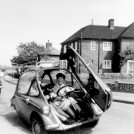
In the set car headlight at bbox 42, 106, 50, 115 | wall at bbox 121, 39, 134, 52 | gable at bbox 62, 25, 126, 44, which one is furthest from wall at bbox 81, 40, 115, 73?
car headlight at bbox 42, 106, 50, 115

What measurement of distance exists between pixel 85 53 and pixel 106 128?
33.6 metres

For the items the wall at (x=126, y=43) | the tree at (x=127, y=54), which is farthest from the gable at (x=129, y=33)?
the tree at (x=127, y=54)

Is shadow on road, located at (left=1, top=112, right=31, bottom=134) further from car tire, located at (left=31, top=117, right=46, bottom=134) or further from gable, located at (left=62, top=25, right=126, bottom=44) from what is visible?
gable, located at (left=62, top=25, right=126, bottom=44)

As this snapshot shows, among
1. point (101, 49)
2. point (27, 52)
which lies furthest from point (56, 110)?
point (27, 52)

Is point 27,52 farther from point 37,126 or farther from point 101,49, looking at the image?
point 37,126

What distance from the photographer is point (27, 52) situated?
51.0 meters

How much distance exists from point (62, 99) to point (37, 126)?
1011 millimetres

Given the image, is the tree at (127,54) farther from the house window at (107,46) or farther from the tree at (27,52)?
the tree at (27,52)

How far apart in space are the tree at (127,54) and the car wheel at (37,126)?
3264cm

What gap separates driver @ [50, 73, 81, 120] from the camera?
18.1 feet

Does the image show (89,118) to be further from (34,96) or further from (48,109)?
(34,96)

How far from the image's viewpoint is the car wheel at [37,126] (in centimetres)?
508

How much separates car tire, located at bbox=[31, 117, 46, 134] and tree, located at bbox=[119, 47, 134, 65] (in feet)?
107

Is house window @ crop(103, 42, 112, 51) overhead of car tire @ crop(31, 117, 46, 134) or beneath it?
overhead
